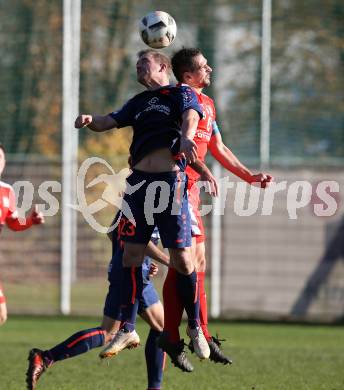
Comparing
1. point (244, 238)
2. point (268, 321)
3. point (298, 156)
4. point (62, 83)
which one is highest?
point (62, 83)

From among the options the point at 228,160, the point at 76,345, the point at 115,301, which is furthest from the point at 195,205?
the point at 76,345

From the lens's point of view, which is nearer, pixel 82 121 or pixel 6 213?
pixel 82 121

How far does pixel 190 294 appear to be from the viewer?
23.1 ft

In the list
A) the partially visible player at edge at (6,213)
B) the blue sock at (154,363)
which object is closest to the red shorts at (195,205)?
the blue sock at (154,363)

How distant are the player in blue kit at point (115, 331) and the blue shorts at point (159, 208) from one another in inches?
11.3

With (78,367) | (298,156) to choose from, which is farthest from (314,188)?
(78,367)

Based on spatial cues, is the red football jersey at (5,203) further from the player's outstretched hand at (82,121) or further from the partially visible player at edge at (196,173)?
the partially visible player at edge at (196,173)

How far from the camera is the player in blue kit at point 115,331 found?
685cm

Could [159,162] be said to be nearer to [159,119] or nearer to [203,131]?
[159,119]

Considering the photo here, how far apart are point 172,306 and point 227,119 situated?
10.1 m

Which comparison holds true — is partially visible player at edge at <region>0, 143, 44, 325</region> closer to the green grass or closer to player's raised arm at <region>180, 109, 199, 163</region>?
the green grass

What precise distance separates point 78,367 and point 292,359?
2112 millimetres

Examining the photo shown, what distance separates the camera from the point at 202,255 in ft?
25.6

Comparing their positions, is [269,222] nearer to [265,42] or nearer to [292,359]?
[265,42]
